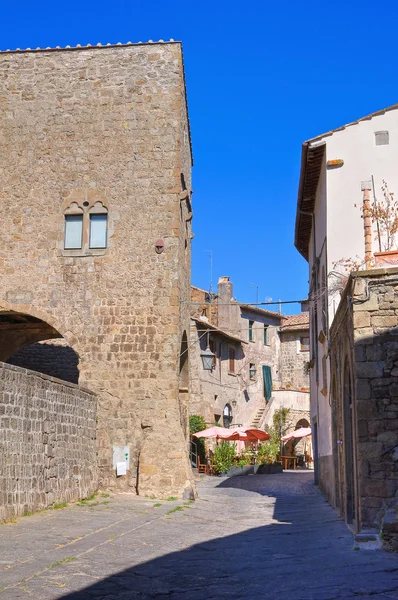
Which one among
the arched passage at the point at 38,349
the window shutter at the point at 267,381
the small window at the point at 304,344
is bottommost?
the arched passage at the point at 38,349

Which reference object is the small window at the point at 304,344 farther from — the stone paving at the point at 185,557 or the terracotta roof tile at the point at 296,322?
the stone paving at the point at 185,557

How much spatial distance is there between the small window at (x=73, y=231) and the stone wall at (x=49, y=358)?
15.9 feet

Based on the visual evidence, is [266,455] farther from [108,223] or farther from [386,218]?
[386,218]

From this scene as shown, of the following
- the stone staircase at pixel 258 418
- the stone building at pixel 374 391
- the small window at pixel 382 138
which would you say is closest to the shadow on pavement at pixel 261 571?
the stone building at pixel 374 391

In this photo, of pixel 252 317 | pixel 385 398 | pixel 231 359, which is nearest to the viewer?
pixel 385 398

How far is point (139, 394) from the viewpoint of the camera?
49.3 feet

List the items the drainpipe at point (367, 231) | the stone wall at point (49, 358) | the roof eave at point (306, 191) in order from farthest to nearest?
the stone wall at point (49, 358), the roof eave at point (306, 191), the drainpipe at point (367, 231)

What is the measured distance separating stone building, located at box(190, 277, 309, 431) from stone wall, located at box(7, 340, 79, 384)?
34.0 feet

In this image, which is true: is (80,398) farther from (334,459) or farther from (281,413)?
(281,413)

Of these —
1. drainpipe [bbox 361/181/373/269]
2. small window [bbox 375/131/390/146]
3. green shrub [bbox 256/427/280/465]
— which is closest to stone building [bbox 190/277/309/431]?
green shrub [bbox 256/427/280/465]

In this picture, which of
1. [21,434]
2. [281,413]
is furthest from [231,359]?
[21,434]

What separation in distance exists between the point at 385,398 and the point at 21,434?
5.25 metres

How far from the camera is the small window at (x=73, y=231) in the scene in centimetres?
1605

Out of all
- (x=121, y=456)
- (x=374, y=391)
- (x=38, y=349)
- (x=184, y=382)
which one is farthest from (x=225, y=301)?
(x=374, y=391)
